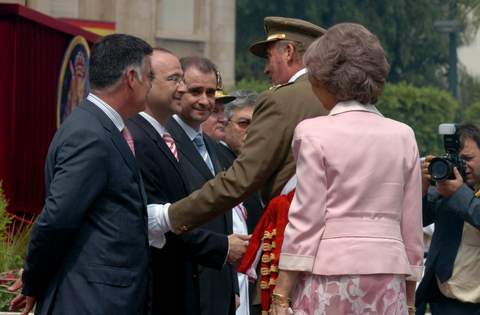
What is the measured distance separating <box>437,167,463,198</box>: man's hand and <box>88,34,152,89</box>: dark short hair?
8.15ft

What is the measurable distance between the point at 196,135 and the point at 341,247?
237 cm

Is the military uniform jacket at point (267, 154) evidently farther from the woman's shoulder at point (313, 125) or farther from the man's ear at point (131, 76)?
the woman's shoulder at point (313, 125)

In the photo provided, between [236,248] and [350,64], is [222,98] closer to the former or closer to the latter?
[236,248]

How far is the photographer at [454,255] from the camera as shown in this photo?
28.0 ft

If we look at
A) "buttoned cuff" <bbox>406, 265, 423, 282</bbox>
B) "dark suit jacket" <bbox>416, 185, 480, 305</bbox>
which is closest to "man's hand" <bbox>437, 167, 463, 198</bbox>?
"dark suit jacket" <bbox>416, 185, 480, 305</bbox>

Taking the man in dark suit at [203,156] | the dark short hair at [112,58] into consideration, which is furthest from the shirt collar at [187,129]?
the dark short hair at [112,58]

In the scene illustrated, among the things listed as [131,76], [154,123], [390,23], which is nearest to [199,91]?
[154,123]

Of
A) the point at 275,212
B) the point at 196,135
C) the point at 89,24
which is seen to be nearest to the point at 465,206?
the point at 196,135

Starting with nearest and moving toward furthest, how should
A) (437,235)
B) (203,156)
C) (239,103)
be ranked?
(203,156), (437,235), (239,103)

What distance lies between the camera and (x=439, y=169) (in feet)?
25.8

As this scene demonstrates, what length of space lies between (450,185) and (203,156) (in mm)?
1370

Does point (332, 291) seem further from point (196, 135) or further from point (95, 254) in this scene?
point (196, 135)

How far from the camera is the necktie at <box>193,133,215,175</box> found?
304 inches

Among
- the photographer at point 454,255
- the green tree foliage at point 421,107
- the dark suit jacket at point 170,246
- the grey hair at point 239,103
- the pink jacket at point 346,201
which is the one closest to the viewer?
the pink jacket at point 346,201
